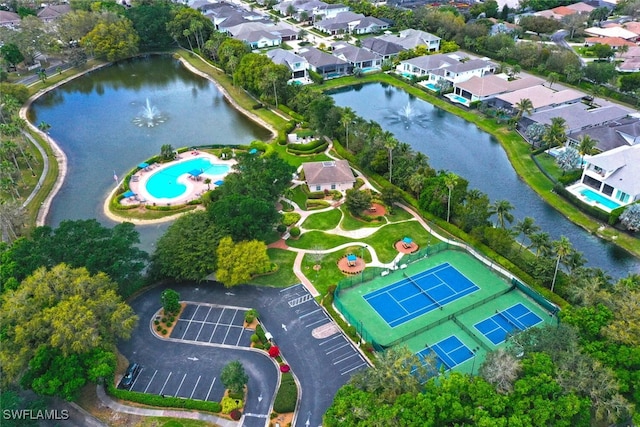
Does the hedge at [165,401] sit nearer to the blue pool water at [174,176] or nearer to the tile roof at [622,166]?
the blue pool water at [174,176]

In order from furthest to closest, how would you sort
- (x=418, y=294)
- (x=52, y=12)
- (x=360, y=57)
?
1. (x=52, y=12)
2. (x=360, y=57)
3. (x=418, y=294)

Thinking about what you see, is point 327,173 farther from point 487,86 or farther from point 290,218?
point 487,86

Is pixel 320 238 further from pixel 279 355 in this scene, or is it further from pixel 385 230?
pixel 279 355

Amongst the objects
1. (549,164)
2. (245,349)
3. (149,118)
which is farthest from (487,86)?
(245,349)

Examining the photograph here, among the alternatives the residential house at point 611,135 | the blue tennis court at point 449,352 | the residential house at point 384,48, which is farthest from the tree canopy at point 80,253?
the residential house at point 384,48

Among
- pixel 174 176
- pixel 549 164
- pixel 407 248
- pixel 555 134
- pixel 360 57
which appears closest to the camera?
pixel 407 248

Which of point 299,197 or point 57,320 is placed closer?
point 57,320
